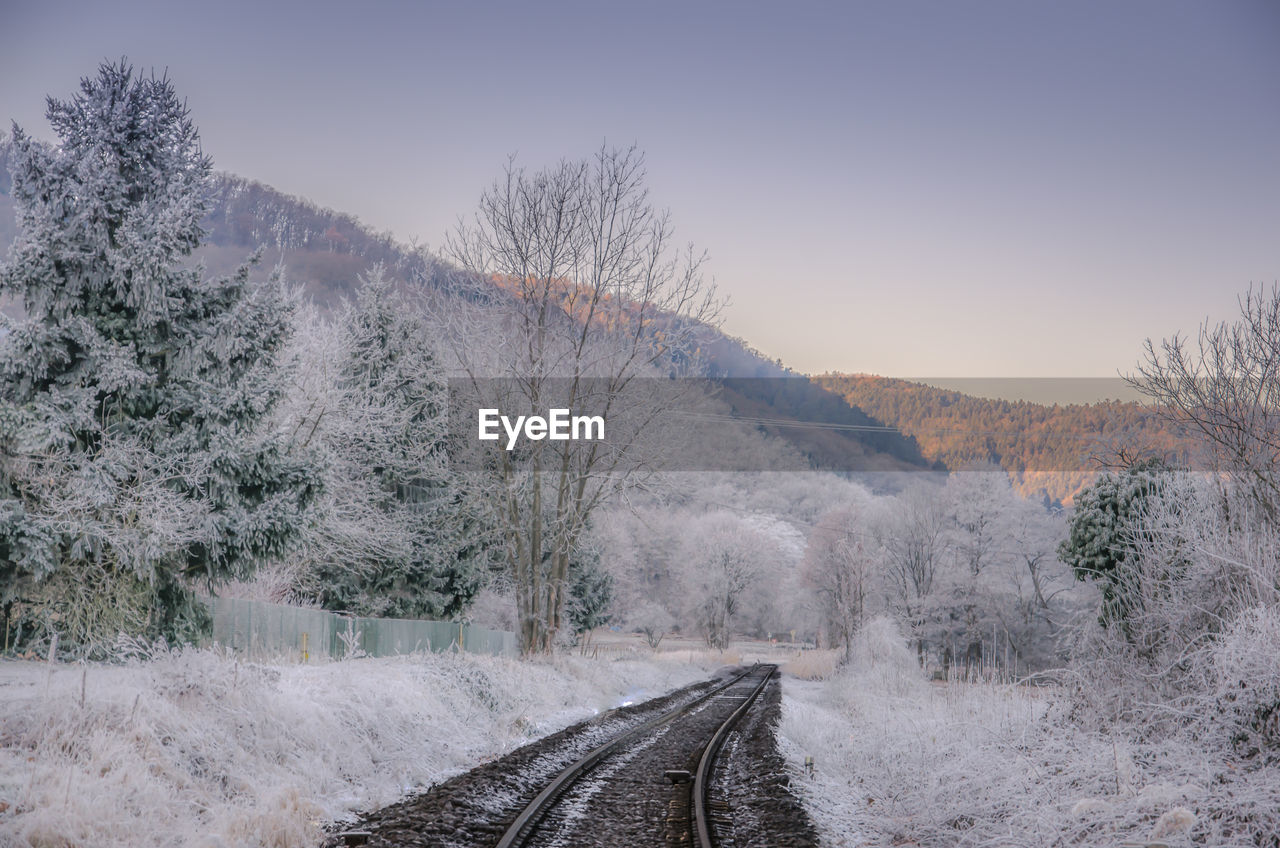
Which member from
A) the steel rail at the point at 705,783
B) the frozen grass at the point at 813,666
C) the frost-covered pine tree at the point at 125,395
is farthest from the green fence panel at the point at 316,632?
the frozen grass at the point at 813,666

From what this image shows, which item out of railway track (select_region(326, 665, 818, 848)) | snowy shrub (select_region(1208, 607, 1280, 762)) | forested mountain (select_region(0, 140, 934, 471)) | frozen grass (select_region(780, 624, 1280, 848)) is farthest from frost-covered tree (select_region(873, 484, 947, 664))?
forested mountain (select_region(0, 140, 934, 471))

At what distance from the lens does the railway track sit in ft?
25.8

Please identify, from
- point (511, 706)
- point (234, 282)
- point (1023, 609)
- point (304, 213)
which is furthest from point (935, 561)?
point (304, 213)

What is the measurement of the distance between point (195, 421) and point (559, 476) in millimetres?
11597

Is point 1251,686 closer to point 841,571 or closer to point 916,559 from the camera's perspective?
point 841,571

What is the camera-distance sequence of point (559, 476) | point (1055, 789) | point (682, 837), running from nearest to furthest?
point (1055, 789) → point (682, 837) → point (559, 476)

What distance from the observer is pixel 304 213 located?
178m

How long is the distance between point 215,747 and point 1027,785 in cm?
801

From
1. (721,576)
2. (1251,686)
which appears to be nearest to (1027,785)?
(1251,686)

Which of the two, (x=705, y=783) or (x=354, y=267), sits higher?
(x=354, y=267)

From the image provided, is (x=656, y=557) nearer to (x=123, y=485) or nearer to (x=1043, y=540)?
(x=1043, y=540)

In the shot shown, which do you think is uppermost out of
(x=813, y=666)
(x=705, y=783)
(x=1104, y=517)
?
(x=1104, y=517)

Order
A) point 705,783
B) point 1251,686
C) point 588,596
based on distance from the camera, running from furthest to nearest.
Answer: point 588,596
point 705,783
point 1251,686

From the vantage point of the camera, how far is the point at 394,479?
96.4 ft
